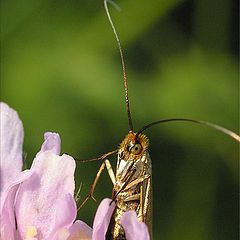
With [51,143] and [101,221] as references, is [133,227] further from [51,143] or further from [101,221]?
[51,143]

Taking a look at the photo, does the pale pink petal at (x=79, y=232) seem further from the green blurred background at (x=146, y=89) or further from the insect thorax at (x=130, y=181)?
the green blurred background at (x=146, y=89)

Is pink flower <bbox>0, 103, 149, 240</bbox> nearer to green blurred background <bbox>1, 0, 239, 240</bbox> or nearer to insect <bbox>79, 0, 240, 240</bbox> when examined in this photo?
insect <bbox>79, 0, 240, 240</bbox>

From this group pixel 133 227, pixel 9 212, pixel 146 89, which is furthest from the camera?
pixel 146 89

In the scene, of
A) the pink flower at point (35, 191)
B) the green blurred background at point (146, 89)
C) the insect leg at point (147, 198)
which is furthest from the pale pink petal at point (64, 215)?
the green blurred background at point (146, 89)

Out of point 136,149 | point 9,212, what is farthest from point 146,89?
point 9,212

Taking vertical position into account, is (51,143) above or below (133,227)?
above

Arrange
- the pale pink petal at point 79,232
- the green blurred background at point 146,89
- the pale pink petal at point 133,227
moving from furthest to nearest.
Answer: the green blurred background at point 146,89 < the pale pink petal at point 79,232 < the pale pink petal at point 133,227
